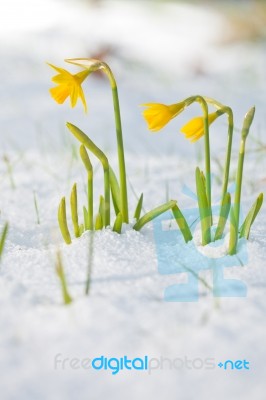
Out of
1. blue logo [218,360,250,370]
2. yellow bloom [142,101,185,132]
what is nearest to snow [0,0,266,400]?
blue logo [218,360,250,370]

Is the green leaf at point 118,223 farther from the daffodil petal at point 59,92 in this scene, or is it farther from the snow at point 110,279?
the daffodil petal at point 59,92

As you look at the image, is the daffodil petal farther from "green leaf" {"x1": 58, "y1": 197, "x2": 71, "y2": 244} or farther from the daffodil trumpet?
"green leaf" {"x1": 58, "y1": 197, "x2": 71, "y2": 244}

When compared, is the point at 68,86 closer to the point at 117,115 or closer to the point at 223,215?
the point at 117,115

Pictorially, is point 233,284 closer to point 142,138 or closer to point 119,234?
point 119,234

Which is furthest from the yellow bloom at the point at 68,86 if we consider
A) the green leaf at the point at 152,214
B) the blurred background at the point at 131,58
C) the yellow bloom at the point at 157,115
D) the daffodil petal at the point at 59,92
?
the blurred background at the point at 131,58

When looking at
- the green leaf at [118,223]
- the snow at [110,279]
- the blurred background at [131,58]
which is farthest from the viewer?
the blurred background at [131,58]
